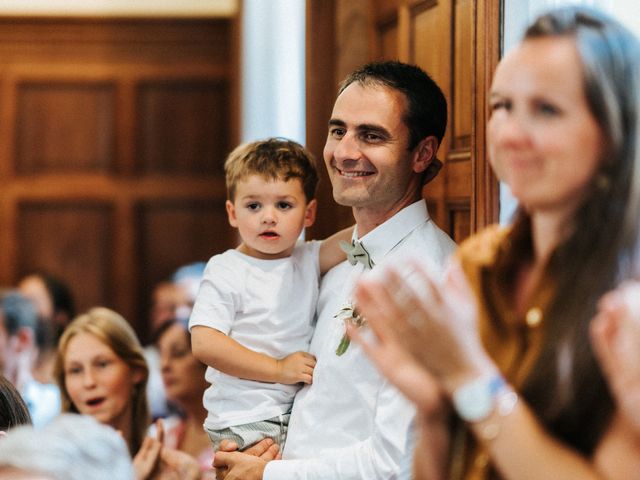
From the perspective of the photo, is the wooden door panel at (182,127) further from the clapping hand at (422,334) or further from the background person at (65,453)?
the clapping hand at (422,334)

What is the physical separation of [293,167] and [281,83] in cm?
178

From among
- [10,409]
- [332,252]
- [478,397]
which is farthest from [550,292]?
[10,409]

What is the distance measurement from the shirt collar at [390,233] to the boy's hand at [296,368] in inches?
10.9

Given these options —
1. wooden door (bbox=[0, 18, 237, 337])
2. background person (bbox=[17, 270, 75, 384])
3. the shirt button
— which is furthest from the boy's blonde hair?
wooden door (bbox=[0, 18, 237, 337])

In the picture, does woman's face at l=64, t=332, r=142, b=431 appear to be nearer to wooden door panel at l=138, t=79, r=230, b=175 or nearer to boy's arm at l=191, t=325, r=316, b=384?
boy's arm at l=191, t=325, r=316, b=384

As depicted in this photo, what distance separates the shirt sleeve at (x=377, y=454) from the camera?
2049 millimetres

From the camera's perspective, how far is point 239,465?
2.29 meters

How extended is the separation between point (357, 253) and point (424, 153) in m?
0.29

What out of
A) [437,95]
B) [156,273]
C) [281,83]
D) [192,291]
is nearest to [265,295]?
[437,95]

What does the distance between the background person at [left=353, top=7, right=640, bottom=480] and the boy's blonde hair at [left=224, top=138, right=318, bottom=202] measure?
1.17 m

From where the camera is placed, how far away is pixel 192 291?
490 centimetres

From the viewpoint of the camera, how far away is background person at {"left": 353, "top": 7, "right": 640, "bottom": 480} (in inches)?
48.1

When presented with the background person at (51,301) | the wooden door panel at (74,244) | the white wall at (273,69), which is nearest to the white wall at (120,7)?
the white wall at (273,69)

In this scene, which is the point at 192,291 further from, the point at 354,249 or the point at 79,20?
the point at 354,249
